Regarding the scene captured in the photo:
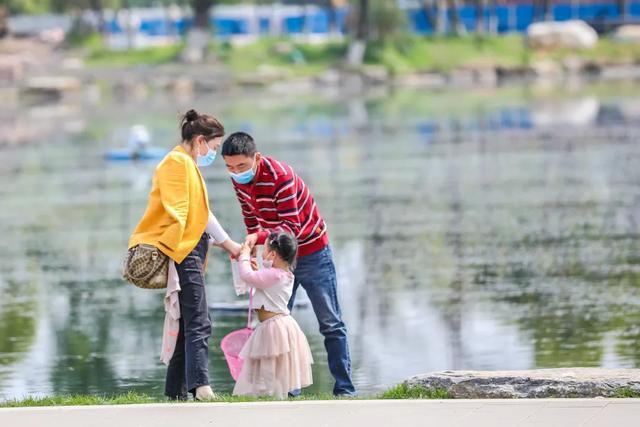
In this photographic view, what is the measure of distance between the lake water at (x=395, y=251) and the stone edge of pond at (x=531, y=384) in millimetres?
1604

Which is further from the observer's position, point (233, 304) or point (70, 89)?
point (70, 89)

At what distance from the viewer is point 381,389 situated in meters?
10.1

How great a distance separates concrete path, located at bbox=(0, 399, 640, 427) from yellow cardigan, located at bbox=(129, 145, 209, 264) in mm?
1026

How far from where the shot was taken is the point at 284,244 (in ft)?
28.8

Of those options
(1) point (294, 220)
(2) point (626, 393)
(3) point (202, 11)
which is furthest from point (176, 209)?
(3) point (202, 11)

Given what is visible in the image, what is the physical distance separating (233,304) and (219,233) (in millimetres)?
4615

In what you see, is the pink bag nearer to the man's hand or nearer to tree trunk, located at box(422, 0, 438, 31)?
the man's hand

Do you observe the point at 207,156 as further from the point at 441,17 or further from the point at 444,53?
the point at 441,17

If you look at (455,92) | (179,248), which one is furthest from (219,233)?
(455,92)

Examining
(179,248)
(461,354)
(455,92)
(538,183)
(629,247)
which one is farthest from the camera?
(455,92)

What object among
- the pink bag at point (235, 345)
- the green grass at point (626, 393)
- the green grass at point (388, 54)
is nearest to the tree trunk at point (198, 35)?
the green grass at point (388, 54)

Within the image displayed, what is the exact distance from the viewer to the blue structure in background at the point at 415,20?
307 feet

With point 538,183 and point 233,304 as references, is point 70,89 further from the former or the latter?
point 233,304

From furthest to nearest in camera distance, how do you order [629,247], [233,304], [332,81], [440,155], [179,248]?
1. [332,81]
2. [440,155]
3. [629,247]
4. [233,304]
5. [179,248]
